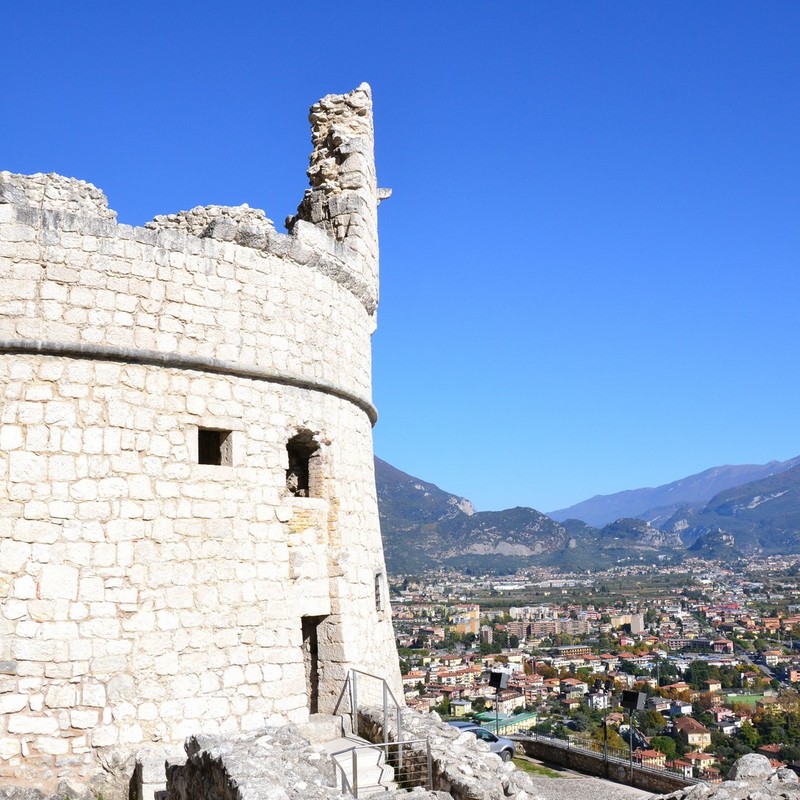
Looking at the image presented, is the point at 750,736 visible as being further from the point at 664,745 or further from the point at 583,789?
the point at 583,789

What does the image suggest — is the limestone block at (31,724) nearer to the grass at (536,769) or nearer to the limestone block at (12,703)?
the limestone block at (12,703)

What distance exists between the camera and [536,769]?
16312mm

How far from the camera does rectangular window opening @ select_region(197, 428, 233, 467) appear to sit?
9.80 m

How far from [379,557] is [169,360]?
13.7 feet

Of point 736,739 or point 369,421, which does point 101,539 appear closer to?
point 369,421

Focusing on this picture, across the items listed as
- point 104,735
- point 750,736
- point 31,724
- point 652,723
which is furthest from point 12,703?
point 750,736

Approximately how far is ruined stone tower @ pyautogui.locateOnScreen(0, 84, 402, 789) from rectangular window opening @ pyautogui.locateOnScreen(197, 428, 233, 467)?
0.02 m

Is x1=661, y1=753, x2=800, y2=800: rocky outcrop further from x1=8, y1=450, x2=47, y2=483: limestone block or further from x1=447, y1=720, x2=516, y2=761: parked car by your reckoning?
x1=447, y1=720, x2=516, y2=761: parked car

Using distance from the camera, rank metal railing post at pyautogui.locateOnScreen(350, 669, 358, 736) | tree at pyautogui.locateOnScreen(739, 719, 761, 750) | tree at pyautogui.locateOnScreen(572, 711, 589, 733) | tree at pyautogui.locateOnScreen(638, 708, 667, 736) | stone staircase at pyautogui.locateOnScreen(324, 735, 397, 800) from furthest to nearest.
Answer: tree at pyautogui.locateOnScreen(638, 708, 667, 736) → tree at pyautogui.locateOnScreen(572, 711, 589, 733) → tree at pyautogui.locateOnScreen(739, 719, 761, 750) → metal railing post at pyautogui.locateOnScreen(350, 669, 358, 736) → stone staircase at pyautogui.locateOnScreen(324, 735, 397, 800)

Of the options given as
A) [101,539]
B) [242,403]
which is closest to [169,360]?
[242,403]

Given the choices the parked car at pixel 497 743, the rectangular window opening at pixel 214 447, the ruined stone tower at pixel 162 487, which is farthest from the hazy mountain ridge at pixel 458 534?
the rectangular window opening at pixel 214 447

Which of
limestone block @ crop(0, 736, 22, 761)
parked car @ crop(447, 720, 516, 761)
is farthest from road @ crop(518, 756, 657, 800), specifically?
limestone block @ crop(0, 736, 22, 761)

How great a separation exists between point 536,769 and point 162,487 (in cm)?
997

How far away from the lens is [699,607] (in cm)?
9538
